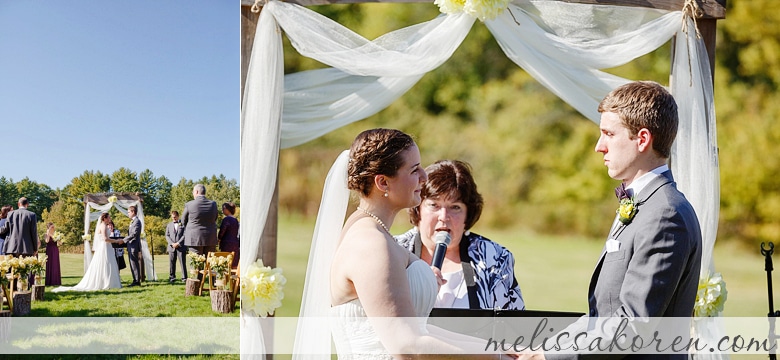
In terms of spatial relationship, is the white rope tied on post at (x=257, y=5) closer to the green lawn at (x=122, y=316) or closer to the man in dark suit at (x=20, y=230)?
the green lawn at (x=122, y=316)

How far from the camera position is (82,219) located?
→ 17.6 feet

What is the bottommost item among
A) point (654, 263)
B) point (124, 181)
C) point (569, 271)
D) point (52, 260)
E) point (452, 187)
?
point (569, 271)

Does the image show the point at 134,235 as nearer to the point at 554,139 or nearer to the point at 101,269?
the point at 101,269

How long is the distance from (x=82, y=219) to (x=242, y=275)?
277 cm

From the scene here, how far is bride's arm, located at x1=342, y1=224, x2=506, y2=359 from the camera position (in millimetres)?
1675

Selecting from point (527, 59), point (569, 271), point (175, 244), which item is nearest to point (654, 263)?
point (527, 59)

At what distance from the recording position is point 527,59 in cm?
330

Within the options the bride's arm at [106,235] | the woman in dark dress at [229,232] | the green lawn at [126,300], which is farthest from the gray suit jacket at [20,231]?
the woman in dark dress at [229,232]

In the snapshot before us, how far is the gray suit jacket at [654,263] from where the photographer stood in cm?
171

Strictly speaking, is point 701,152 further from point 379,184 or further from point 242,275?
point 242,275

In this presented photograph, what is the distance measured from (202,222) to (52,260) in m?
1.15

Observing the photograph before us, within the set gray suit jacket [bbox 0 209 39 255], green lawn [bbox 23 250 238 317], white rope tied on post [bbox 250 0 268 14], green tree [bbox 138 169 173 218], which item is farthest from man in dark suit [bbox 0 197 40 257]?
white rope tied on post [bbox 250 0 268 14]

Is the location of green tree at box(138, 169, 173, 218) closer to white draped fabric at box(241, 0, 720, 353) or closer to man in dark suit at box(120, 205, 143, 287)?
man in dark suit at box(120, 205, 143, 287)

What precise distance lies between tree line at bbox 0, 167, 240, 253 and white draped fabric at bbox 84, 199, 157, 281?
0.04 meters
